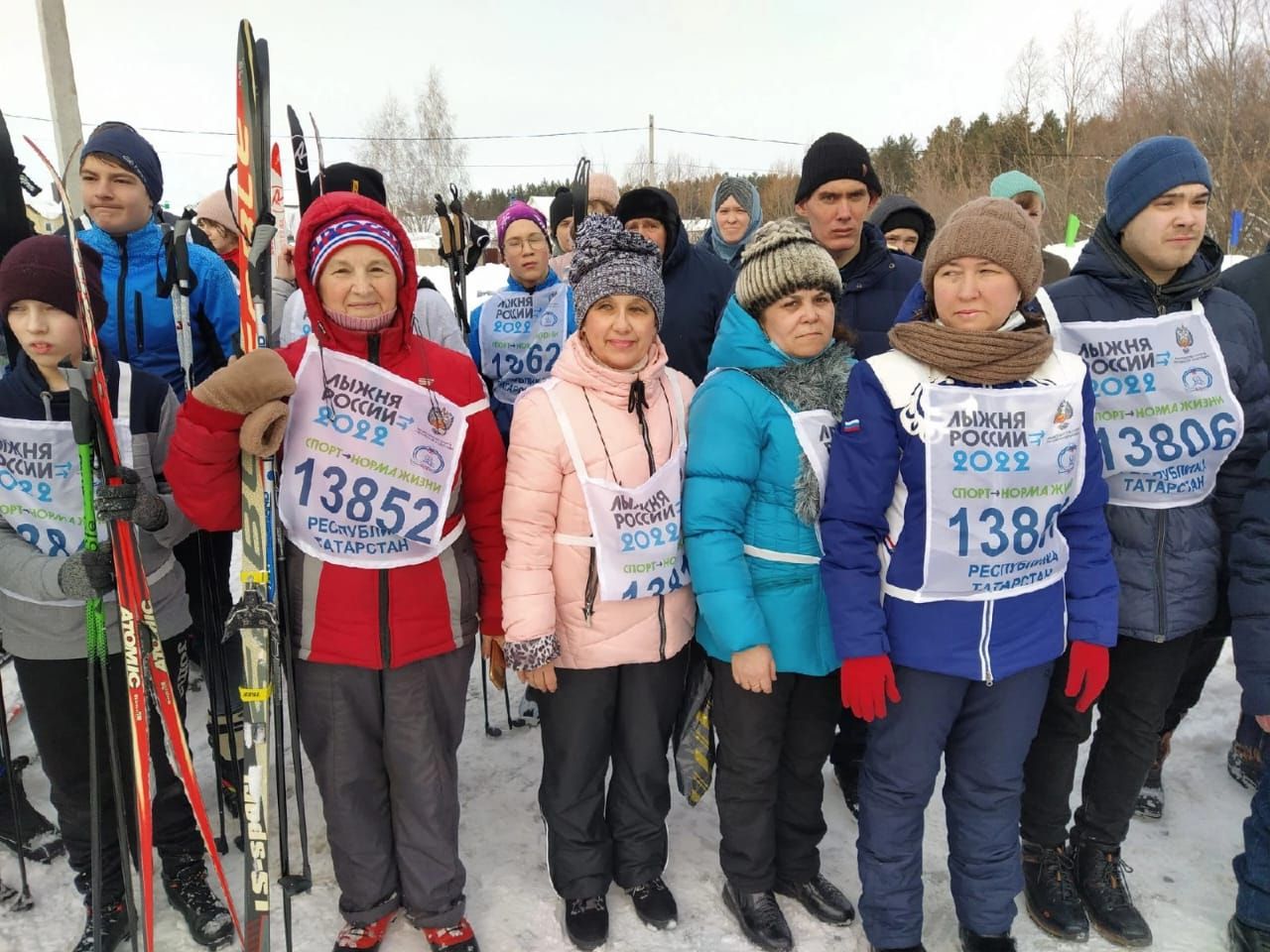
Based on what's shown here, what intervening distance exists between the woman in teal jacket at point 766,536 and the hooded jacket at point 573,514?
0.15 metres

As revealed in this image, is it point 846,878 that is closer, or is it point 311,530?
point 311,530

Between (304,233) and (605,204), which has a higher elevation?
(605,204)

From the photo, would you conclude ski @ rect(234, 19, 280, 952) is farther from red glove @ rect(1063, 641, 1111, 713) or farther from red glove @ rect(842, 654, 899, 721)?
red glove @ rect(1063, 641, 1111, 713)

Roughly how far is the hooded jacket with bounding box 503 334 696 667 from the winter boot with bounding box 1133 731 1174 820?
6.97 feet

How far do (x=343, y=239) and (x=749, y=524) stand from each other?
1358 millimetres

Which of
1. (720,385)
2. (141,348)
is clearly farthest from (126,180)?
(720,385)

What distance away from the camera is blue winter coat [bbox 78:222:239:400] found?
105 inches

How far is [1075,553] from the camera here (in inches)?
86.0

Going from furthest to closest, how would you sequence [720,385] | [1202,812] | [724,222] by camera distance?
[724,222] → [1202,812] → [720,385]

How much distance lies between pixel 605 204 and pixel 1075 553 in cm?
363

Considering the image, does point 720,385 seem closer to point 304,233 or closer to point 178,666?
point 304,233

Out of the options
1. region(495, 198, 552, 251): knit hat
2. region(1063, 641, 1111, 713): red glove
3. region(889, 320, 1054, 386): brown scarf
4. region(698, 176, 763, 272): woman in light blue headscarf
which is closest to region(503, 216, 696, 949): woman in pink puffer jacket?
region(889, 320, 1054, 386): brown scarf

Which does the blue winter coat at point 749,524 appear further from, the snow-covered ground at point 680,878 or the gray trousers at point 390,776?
the snow-covered ground at point 680,878

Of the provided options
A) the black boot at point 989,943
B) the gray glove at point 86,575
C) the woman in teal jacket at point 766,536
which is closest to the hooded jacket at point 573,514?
the woman in teal jacket at point 766,536
